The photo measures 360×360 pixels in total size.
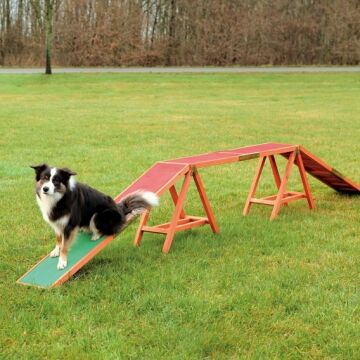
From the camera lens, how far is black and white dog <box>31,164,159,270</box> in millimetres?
5492

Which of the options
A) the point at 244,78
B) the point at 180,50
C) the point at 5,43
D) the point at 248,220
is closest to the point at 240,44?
the point at 180,50

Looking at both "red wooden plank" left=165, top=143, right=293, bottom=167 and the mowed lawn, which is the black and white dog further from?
"red wooden plank" left=165, top=143, right=293, bottom=167

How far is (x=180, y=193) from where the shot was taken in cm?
671

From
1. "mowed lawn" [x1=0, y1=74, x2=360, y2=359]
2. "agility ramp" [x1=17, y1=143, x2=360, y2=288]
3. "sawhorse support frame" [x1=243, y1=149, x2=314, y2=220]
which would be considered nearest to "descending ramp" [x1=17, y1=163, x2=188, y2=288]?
"agility ramp" [x1=17, y1=143, x2=360, y2=288]

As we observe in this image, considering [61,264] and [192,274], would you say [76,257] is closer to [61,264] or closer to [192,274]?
[61,264]

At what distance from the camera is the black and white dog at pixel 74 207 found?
5.49 meters

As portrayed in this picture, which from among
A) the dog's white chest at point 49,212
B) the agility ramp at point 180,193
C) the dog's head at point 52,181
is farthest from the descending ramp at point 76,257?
the dog's head at point 52,181

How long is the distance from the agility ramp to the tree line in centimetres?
2879

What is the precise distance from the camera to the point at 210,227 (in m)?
7.34

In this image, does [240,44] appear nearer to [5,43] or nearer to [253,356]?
[5,43]

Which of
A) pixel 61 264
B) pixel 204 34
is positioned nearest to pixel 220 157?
pixel 61 264

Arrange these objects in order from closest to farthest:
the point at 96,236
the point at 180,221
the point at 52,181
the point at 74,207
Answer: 1. the point at 52,181
2. the point at 74,207
3. the point at 96,236
4. the point at 180,221

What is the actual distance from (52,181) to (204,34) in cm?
3306

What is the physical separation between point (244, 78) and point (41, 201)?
26217 millimetres
